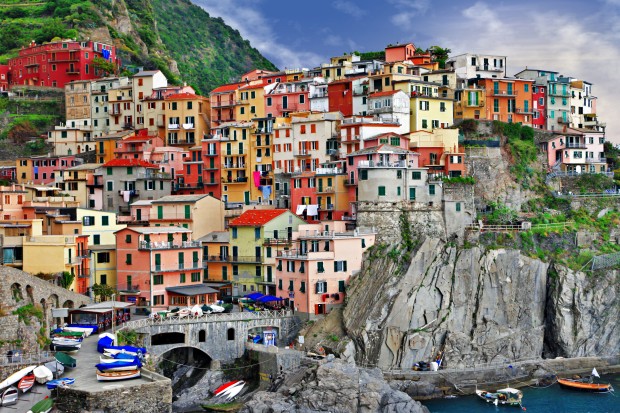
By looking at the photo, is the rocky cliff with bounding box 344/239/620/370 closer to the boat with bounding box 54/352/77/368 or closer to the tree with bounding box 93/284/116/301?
the tree with bounding box 93/284/116/301

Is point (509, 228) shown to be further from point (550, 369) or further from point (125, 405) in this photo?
point (125, 405)

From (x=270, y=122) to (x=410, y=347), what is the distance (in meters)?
28.8

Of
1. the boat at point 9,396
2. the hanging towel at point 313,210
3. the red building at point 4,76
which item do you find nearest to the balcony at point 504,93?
the hanging towel at point 313,210

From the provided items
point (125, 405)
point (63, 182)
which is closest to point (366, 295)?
point (125, 405)

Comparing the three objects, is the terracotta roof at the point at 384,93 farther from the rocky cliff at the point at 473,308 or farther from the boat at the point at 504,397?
the boat at the point at 504,397

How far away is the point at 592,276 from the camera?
81125mm

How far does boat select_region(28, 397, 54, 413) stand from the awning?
2153 cm

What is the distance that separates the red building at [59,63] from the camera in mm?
115188

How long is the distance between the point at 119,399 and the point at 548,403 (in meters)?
30.4

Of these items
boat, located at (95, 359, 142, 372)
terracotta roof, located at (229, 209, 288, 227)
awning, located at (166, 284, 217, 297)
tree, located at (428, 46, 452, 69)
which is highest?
tree, located at (428, 46, 452, 69)

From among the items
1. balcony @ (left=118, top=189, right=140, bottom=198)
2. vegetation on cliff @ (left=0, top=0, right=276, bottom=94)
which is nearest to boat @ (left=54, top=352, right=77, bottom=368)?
balcony @ (left=118, top=189, right=140, bottom=198)

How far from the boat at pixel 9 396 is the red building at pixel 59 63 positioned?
216 feet

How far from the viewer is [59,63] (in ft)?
380

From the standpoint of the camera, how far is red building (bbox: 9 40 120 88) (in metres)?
115
